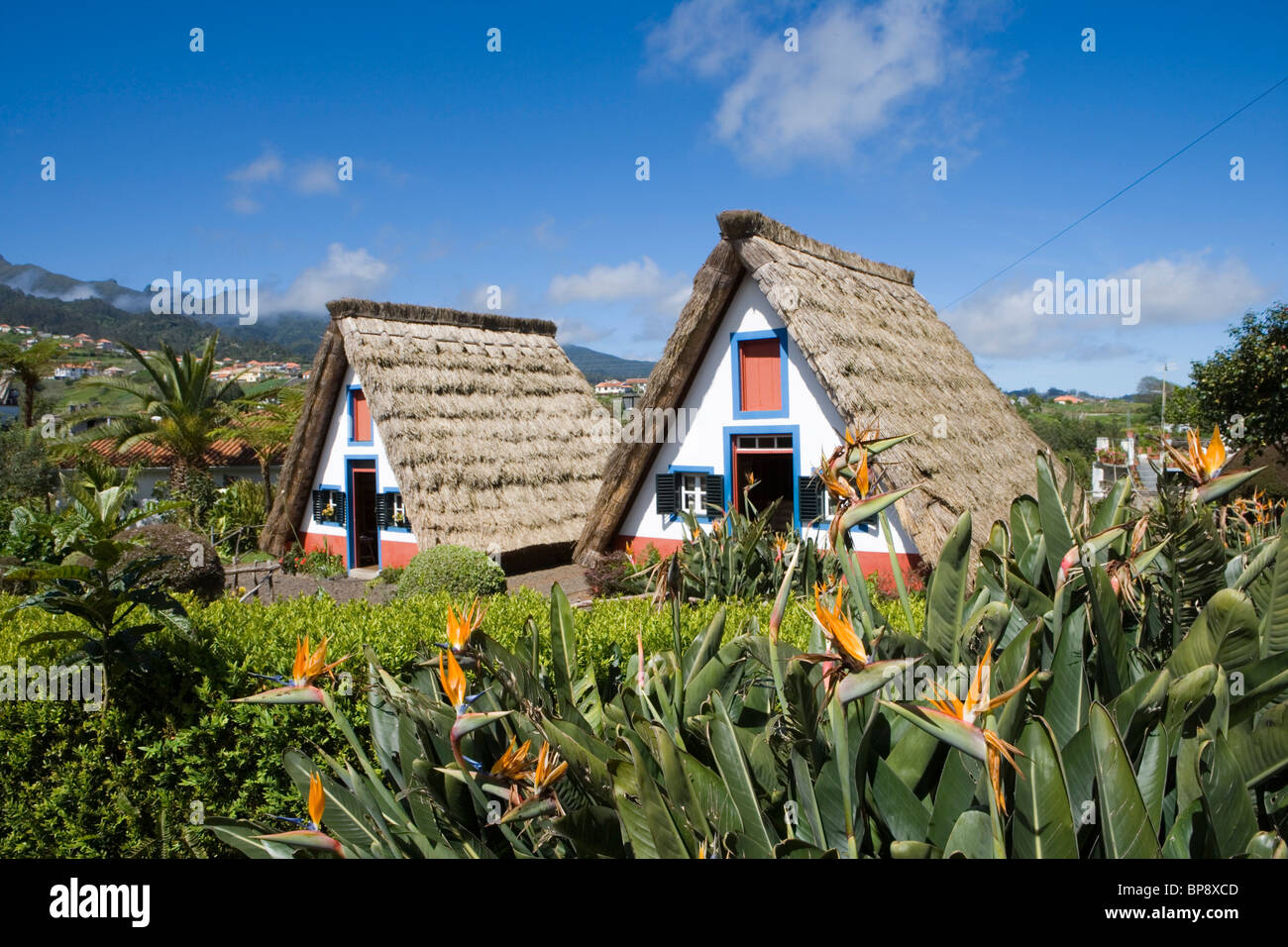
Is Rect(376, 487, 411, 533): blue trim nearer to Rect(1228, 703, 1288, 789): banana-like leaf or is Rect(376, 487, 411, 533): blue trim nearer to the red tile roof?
the red tile roof

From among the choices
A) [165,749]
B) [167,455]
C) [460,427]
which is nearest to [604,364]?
[167,455]

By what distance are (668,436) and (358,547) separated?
Result: 718 cm

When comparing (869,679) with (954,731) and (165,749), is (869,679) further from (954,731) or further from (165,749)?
(165,749)

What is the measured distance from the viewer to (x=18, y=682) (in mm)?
3758

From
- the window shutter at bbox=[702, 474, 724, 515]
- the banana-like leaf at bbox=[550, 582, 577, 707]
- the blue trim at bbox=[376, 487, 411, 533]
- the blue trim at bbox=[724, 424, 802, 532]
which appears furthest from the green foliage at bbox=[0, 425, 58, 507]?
the banana-like leaf at bbox=[550, 582, 577, 707]

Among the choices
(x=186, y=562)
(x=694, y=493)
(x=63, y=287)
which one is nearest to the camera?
(x=186, y=562)

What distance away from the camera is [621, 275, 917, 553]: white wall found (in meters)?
10.1

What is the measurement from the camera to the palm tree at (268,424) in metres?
18.9

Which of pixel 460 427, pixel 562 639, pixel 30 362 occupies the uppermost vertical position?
pixel 30 362

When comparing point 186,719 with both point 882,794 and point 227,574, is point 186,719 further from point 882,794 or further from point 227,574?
point 227,574

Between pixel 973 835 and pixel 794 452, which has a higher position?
pixel 794 452

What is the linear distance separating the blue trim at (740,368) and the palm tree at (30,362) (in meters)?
22.1

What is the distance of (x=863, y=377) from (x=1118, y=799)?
840 centimetres

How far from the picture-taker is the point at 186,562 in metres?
9.94
